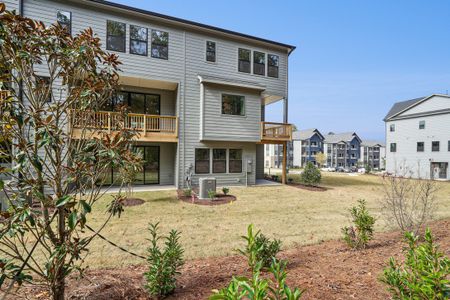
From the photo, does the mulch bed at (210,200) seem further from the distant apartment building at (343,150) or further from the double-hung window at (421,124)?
the distant apartment building at (343,150)

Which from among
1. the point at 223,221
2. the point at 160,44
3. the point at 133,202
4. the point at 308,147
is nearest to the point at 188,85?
the point at 160,44

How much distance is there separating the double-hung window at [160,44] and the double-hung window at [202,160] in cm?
577

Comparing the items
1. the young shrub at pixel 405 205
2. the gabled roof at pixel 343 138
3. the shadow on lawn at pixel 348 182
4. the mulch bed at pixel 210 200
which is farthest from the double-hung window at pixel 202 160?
the gabled roof at pixel 343 138

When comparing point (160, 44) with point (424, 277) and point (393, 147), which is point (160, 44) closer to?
point (424, 277)

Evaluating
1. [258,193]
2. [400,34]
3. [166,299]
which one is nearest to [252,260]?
[166,299]

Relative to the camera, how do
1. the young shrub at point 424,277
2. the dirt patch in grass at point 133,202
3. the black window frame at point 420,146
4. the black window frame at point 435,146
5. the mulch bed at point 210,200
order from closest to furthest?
the young shrub at point 424,277 → the dirt patch in grass at point 133,202 → the mulch bed at point 210,200 → the black window frame at point 435,146 → the black window frame at point 420,146

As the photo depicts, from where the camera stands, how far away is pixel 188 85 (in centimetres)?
1320

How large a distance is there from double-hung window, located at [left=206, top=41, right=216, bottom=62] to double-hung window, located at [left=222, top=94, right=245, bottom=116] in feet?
7.81

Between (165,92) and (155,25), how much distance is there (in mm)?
3759

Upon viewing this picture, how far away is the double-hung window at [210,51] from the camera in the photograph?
45.0 ft

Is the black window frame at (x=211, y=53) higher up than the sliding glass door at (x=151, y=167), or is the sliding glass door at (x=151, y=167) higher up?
the black window frame at (x=211, y=53)

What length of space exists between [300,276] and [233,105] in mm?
11645

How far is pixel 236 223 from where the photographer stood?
285 inches

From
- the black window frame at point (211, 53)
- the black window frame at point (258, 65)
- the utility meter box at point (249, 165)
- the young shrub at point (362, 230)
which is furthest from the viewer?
the black window frame at point (258, 65)
